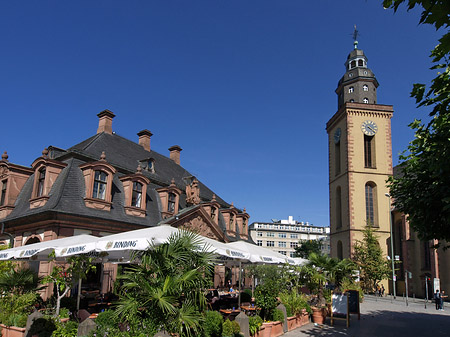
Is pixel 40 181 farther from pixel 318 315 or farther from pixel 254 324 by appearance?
pixel 318 315

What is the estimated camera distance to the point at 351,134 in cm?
5056

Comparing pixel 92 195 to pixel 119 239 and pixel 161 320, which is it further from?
pixel 161 320

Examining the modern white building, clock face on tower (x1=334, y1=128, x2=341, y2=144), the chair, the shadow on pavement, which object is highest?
clock face on tower (x1=334, y1=128, x2=341, y2=144)

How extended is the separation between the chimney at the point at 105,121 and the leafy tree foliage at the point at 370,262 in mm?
31638

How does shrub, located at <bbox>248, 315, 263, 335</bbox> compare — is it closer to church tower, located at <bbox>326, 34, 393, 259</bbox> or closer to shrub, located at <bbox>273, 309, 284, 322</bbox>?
shrub, located at <bbox>273, 309, 284, 322</bbox>

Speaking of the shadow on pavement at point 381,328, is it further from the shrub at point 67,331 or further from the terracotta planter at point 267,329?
the shrub at point 67,331

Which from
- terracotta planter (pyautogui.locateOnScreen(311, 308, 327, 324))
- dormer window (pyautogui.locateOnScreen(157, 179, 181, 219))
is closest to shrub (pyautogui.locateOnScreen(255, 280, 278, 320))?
terracotta planter (pyautogui.locateOnScreen(311, 308, 327, 324))

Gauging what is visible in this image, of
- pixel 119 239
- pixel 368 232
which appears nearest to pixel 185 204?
pixel 119 239

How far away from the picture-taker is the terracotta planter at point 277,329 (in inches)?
516

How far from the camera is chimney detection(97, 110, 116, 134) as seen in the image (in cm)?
2961

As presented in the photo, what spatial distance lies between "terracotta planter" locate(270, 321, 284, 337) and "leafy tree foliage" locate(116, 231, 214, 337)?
468 cm

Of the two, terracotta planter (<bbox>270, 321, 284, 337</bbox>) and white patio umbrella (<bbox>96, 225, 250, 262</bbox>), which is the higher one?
white patio umbrella (<bbox>96, 225, 250, 262</bbox>)

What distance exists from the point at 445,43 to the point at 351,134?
48.9m

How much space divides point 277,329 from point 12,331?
27.3 ft
